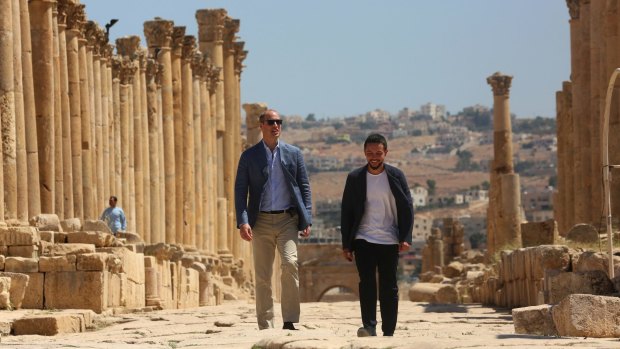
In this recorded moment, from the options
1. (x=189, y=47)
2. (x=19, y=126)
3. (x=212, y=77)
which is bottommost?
(x=19, y=126)

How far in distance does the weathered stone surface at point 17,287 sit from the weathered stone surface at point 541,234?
11.7 m

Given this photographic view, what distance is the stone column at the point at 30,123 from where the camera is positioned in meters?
27.7

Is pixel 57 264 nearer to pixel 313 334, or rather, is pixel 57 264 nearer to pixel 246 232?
pixel 246 232

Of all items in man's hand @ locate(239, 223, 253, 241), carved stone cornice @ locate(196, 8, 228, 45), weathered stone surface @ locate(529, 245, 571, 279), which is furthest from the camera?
carved stone cornice @ locate(196, 8, 228, 45)

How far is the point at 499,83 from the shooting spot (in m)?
54.0

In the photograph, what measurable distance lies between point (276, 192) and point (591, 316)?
3.49 m

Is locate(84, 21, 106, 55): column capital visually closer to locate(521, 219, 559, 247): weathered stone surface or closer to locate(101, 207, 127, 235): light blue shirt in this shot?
locate(101, 207, 127, 235): light blue shirt

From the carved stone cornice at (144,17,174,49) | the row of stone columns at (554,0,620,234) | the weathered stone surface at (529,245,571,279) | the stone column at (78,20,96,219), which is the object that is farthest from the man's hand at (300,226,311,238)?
the carved stone cornice at (144,17,174,49)

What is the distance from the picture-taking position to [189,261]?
36.8m

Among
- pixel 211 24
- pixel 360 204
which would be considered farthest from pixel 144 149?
pixel 360 204

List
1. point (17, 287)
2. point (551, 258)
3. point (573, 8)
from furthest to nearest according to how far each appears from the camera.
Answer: point (573, 8)
point (551, 258)
point (17, 287)

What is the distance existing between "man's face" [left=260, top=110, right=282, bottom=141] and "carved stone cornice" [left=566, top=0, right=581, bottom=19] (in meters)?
27.1

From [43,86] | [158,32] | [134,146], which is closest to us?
[43,86]

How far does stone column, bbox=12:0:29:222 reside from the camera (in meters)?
26.6
